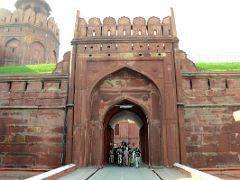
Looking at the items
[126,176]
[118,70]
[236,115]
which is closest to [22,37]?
[118,70]

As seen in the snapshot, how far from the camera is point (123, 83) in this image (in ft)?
34.9

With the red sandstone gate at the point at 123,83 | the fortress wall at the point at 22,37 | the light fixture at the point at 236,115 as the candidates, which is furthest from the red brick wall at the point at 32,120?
the fortress wall at the point at 22,37

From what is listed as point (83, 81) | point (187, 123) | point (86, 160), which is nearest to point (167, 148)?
point (187, 123)

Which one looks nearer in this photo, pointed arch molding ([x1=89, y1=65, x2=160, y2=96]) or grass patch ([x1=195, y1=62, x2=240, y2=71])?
pointed arch molding ([x1=89, y1=65, x2=160, y2=96])

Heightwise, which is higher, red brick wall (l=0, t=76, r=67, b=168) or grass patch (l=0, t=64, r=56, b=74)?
grass patch (l=0, t=64, r=56, b=74)

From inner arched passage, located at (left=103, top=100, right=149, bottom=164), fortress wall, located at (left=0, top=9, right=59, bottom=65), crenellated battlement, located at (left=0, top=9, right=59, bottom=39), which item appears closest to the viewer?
inner arched passage, located at (left=103, top=100, right=149, bottom=164)

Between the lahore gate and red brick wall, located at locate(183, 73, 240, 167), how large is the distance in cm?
Result: 4

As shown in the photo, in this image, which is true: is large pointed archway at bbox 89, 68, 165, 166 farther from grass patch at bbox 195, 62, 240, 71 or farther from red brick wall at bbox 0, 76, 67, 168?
grass patch at bbox 195, 62, 240, 71

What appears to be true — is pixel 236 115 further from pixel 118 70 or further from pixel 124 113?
pixel 124 113

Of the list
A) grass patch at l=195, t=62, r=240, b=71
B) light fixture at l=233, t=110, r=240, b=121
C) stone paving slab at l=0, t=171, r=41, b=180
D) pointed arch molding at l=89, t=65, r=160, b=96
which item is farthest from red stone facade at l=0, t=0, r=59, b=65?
light fixture at l=233, t=110, r=240, b=121

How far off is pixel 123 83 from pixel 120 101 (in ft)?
2.55

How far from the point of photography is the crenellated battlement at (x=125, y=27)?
11039 mm

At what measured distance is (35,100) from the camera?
1052cm

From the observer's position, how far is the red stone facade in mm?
20078
